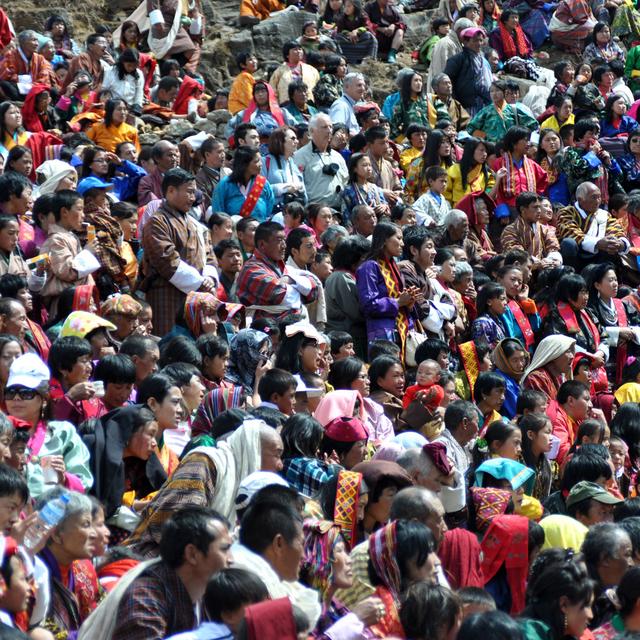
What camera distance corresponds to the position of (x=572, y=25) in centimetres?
2011

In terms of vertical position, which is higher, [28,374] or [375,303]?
[28,374]

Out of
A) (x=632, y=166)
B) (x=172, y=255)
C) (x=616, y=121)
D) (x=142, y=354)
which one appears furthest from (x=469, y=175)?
(x=142, y=354)

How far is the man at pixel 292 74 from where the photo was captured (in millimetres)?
15219

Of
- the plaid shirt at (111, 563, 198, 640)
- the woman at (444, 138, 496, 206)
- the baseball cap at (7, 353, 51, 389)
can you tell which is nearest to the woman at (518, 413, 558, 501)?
the baseball cap at (7, 353, 51, 389)

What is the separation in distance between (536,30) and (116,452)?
1465 centimetres

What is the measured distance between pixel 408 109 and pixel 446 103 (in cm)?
82

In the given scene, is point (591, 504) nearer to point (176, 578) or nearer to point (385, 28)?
point (176, 578)

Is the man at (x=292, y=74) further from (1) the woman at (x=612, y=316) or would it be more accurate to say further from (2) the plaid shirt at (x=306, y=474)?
(2) the plaid shirt at (x=306, y=474)

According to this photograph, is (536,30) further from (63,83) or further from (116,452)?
(116,452)

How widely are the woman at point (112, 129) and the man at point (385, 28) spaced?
21.4 ft

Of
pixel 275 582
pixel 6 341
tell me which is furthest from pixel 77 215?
pixel 275 582

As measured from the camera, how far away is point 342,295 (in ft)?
34.3

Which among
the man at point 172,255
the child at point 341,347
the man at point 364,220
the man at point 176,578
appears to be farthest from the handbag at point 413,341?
the man at point 176,578

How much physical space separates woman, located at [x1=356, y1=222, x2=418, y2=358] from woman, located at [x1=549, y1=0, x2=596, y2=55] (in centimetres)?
1040
